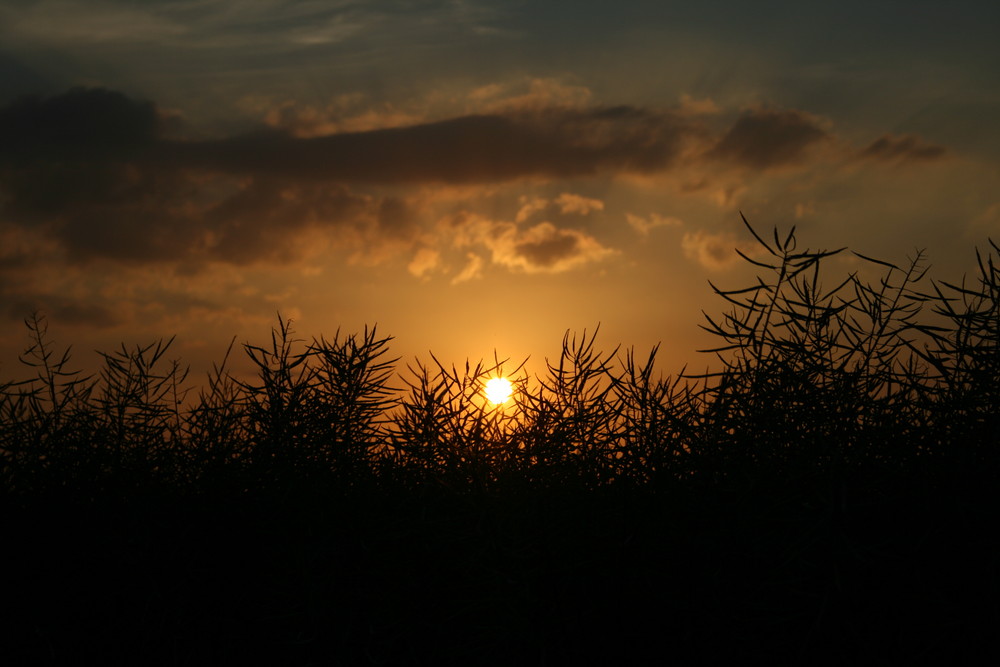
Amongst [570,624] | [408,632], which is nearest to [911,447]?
[570,624]

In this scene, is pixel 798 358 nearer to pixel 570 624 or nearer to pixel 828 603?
pixel 828 603

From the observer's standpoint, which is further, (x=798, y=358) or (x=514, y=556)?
(x=798, y=358)

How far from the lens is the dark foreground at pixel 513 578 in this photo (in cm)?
327

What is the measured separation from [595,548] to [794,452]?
916 mm

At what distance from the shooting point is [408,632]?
3.96 metres

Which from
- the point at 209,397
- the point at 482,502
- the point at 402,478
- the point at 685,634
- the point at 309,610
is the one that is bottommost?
the point at 685,634

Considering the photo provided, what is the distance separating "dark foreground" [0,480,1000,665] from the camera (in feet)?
10.7

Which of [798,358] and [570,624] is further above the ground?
[798,358]

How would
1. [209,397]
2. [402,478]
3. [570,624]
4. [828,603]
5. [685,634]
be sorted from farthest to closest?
[209,397] < [402,478] < [570,624] < [685,634] < [828,603]

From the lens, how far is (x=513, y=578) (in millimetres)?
3861

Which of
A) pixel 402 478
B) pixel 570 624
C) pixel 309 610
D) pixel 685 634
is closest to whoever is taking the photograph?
pixel 685 634

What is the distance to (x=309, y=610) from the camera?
13.6ft

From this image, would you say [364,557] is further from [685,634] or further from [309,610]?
[685,634]

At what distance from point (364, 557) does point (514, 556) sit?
2.62 feet
